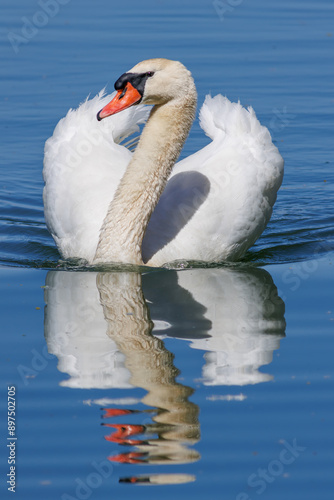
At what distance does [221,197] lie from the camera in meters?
9.29

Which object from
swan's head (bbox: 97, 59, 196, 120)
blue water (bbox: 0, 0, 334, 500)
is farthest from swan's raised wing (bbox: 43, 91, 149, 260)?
swan's head (bbox: 97, 59, 196, 120)

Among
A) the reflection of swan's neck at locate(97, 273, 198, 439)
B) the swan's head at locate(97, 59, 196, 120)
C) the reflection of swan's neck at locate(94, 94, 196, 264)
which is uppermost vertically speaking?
the swan's head at locate(97, 59, 196, 120)

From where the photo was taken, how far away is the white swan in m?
8.91

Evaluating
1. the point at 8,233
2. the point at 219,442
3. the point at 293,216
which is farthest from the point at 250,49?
the point at 219,442

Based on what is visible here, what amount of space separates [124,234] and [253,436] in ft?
11.3

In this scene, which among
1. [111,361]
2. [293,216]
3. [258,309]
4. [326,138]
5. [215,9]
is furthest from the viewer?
[215,9]

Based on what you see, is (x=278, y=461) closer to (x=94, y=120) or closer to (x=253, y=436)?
(x=253, y=436)

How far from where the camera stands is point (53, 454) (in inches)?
225

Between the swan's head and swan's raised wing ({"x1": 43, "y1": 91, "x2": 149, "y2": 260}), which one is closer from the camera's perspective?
the swan's head

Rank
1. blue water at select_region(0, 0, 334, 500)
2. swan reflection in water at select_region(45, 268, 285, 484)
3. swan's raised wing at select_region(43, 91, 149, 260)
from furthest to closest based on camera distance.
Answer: swan's raised wing at select_region(43, 91, 149, 260) < swan reflection in water at select_region(45, 268, 285, 484) < blue water at select_region(0, 0, 334, 500)

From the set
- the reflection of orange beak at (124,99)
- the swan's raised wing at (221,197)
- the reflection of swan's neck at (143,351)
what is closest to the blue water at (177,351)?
the reflection of swan's neck at (143,351)

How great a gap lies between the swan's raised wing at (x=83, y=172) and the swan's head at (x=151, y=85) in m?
1.21

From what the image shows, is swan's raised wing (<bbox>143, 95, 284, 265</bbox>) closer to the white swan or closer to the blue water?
the white swan

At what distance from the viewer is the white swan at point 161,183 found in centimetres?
891
